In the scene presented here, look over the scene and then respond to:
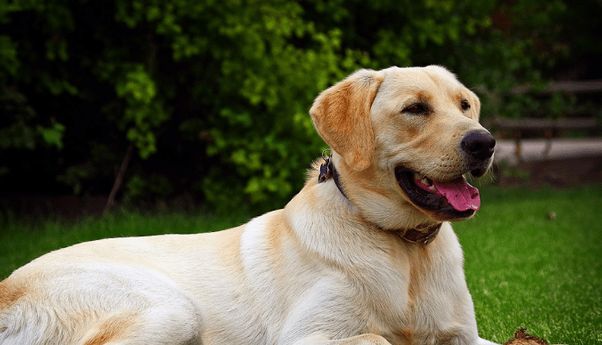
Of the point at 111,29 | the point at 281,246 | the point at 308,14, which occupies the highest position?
the point at 281,246

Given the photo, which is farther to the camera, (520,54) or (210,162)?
(520,54)

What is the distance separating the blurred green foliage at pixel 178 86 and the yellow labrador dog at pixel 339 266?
421 cm

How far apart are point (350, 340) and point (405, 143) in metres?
0.89

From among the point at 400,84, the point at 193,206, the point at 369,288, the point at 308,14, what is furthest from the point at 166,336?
the point at 308,14

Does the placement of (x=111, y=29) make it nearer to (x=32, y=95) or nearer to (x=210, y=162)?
(x=32, y=95)

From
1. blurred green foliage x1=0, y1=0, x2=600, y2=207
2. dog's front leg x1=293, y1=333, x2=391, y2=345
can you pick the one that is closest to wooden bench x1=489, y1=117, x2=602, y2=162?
blurred green foliage x1=0, y1=0, x2=600, y2=207

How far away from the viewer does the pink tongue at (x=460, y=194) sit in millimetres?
3633

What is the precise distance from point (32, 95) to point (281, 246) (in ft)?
18.0

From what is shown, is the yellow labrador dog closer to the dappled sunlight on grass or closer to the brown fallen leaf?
the brown fallen leaf

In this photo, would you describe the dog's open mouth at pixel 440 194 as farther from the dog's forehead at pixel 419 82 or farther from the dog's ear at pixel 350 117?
the dog's forehead at pixel 419 82

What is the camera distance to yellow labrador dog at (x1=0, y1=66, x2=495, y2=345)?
365 cm

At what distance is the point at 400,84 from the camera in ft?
12.9

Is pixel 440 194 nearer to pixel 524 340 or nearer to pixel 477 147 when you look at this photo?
pixel 477 147

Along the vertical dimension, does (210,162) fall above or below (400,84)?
below
